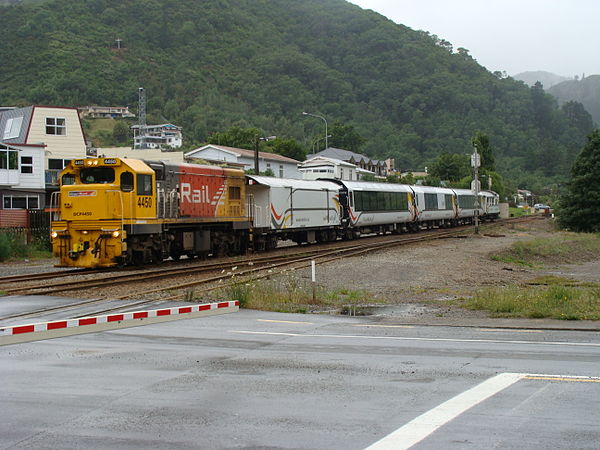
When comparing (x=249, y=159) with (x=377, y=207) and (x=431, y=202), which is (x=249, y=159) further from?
(x=377, y=207)

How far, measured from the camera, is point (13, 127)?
4784cm

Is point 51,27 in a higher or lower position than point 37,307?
higher

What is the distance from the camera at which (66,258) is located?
2192 cm

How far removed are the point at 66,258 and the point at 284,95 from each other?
165 meters

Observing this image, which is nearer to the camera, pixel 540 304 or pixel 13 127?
pixel 540 304

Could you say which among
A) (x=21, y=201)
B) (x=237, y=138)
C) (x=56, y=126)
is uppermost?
(x=237, y=138)

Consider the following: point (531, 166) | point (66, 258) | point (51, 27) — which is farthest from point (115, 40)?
point (66, 258)

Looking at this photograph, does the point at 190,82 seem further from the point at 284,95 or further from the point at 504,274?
the point at 504,274

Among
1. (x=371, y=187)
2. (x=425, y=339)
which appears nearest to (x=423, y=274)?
(x=425, y=339)

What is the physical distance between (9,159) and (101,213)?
772 inches

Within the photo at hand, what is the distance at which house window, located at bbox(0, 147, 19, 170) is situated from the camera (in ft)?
124

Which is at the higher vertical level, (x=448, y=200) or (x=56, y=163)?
(x=56, y=163)

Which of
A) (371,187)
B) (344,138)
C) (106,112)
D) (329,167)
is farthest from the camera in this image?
(344,138)

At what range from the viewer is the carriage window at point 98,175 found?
22.1 m
